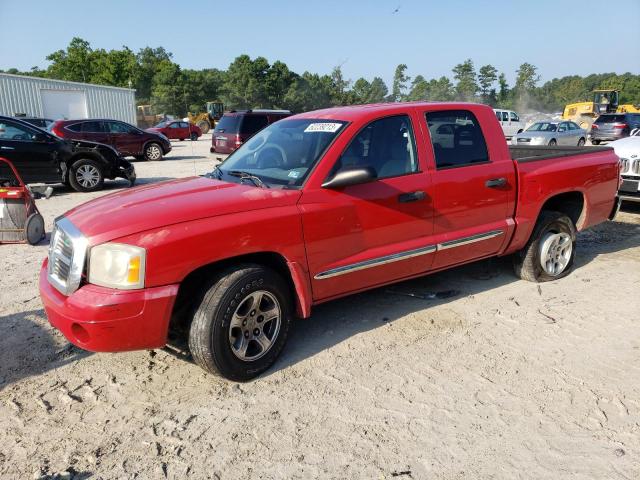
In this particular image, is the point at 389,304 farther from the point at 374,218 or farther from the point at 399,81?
the point at 399,81

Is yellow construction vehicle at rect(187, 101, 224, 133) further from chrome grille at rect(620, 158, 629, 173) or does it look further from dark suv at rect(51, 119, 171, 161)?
chrome grille at rect(620, 158, 629, 173)

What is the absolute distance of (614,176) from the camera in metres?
5.68

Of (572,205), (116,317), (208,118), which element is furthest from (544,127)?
(208,118)

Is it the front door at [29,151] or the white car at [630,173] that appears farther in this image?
the front door at [29,151]

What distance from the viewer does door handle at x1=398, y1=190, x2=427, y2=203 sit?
394cm

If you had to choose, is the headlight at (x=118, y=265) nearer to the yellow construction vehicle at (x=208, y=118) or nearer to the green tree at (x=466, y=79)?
the yellow construction vehicle at (x=208, y=118)

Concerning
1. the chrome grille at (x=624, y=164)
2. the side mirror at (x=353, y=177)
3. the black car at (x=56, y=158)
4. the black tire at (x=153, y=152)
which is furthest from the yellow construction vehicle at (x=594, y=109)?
the side mirror at (x=353, y=177)

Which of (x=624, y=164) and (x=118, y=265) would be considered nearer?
(x=118, y=265)

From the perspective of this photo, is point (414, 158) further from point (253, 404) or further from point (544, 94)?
point (544, 94)

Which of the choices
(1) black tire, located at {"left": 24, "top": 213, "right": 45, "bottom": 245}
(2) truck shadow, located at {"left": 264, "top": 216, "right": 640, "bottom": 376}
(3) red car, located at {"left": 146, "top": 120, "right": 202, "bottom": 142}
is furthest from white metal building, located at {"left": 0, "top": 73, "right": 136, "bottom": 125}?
(2) truck shadow, located at {"left": 264, "top": 216, "right": 640, "bottom": 376}

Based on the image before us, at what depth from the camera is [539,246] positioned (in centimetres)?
516

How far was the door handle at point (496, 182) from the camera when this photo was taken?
4.48m

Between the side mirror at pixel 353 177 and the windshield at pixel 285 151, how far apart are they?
0.27 meters

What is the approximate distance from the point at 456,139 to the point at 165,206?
2590mm
